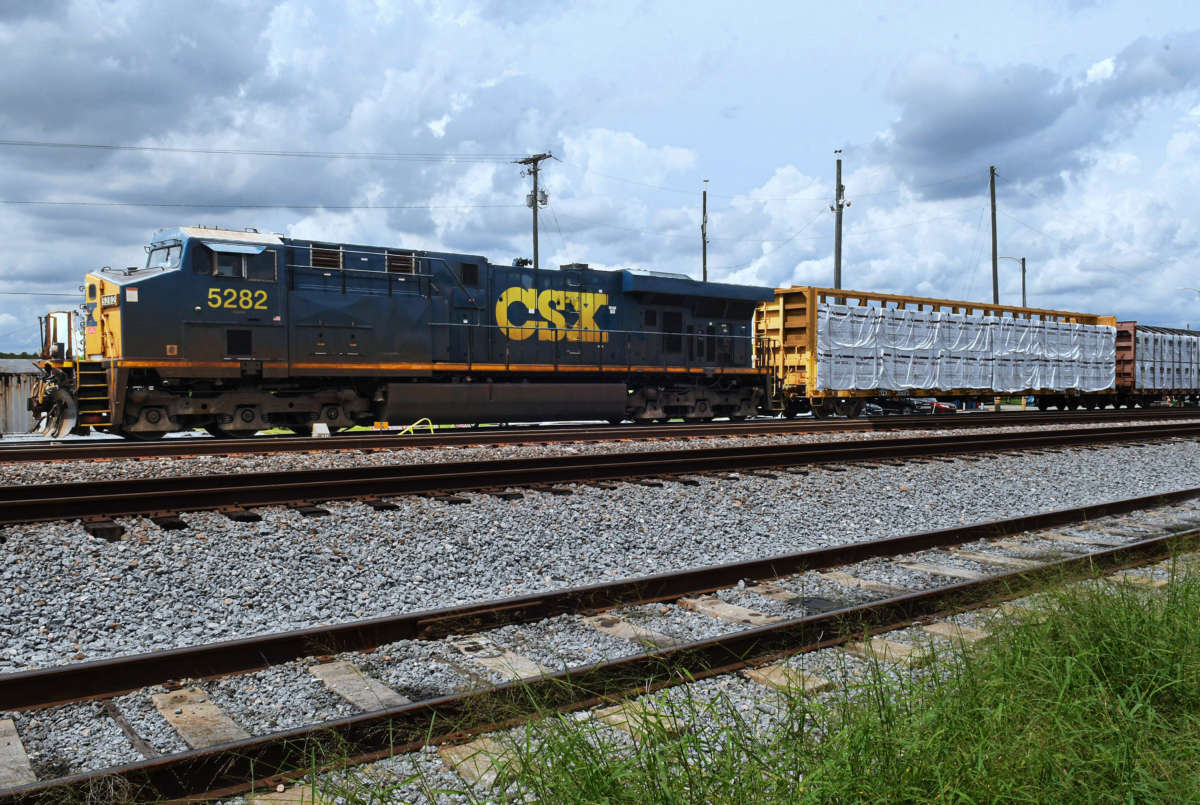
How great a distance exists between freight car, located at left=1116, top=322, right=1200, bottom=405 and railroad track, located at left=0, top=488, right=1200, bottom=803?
25.8 m

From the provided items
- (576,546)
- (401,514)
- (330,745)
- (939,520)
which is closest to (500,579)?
(576,546)

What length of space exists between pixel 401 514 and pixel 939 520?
4870mm

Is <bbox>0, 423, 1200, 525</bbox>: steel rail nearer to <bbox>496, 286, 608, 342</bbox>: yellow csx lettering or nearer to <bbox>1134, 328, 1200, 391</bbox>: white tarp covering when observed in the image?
<bbox>496, 286, 608, 342</bbox>: yellow csx lettering

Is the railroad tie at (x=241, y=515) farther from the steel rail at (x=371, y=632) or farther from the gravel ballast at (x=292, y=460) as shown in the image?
the steel rail at (x=371, y=632)

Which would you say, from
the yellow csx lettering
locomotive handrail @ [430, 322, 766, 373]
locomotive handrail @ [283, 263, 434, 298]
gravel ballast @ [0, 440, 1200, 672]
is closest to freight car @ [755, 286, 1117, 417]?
locomotive handrail @ [430, 322, 766, 373]

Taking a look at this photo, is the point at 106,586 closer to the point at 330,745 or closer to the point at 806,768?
the point at 330,745

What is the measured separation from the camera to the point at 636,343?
688 inches

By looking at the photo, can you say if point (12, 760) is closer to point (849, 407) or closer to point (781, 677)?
point (781, 677)

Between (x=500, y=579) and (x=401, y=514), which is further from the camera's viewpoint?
(x=401, y=514)

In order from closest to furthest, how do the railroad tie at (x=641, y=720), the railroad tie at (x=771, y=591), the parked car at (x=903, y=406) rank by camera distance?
the railroad tie at (x=641, y=720)
the railroad tie at (x=771, y=591)
the parked car at (x=903, y=406)

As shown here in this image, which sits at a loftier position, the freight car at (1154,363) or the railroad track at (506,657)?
the freight car at (1154,363)

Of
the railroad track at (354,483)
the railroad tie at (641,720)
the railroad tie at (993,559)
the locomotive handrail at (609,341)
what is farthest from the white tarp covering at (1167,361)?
the railroad tie at (641,720)

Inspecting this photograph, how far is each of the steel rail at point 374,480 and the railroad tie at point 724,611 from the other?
134 inches

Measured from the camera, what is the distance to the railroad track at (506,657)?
267cm
